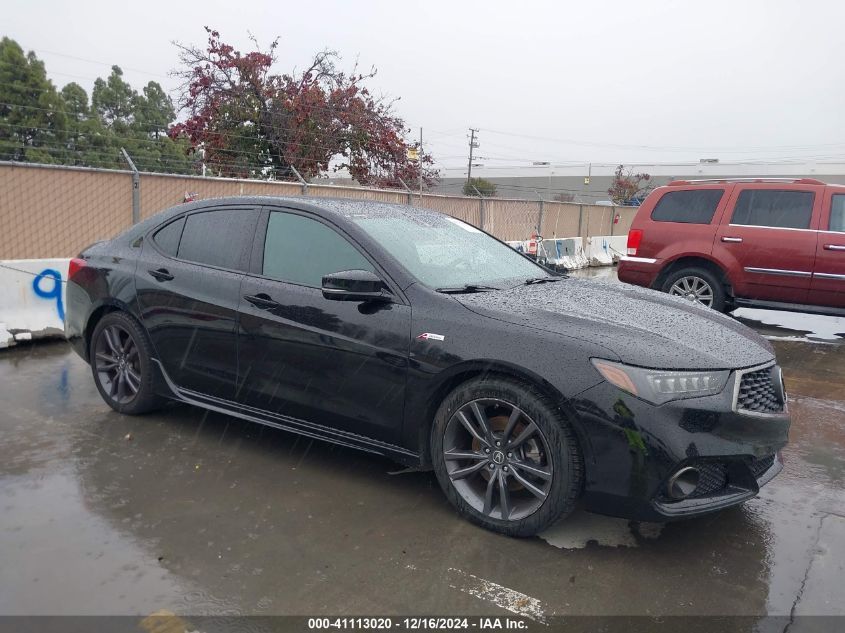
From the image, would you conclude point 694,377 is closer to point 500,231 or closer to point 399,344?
point 399,344

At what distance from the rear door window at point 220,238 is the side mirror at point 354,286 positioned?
0.90 metres

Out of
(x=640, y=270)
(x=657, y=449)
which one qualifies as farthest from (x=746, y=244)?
(x=657, y=449)

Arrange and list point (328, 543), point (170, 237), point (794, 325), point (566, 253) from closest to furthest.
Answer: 1. point (328, 543)
2. point (170, 237)
3. point (794, 325)
4. point (566, 253)

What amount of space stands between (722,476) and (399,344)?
162 cm

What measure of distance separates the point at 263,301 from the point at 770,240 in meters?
6.70

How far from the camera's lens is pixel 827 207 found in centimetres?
809

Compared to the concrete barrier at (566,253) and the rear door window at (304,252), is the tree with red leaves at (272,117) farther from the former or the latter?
the rear door window at (304,252)

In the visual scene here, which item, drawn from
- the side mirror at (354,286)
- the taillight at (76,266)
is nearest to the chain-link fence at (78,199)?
the taillight at (76,266)

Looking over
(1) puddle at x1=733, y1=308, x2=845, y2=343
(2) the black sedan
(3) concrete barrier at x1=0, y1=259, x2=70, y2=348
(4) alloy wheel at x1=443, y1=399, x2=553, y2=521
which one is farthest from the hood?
(1) puddle at x1=733, y1=308, x2=845, y2=343

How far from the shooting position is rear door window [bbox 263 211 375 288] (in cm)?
385

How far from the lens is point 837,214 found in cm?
804

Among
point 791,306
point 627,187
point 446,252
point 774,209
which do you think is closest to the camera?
point 446,252

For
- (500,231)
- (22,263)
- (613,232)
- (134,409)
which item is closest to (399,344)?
(134,409)

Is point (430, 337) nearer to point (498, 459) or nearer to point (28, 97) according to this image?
point (498, 459)
